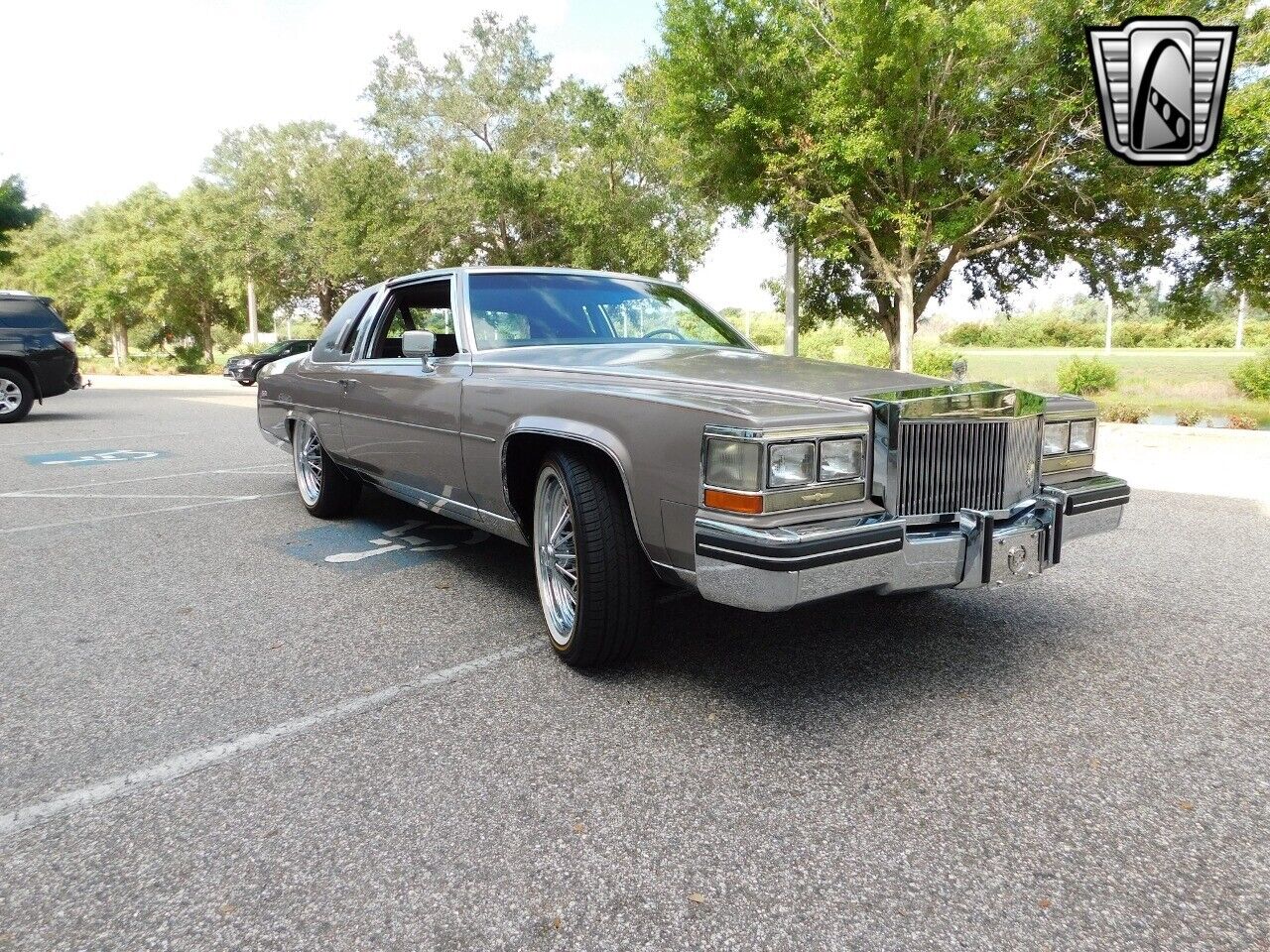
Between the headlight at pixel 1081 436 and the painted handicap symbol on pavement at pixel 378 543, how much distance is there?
3384 mm

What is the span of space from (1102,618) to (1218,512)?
346cm

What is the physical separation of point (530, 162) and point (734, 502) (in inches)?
1153

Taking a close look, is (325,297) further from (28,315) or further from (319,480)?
(319,480)

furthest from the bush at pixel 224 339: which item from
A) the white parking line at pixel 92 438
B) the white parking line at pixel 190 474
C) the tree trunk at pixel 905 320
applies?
the white parking line at pixel 190 474

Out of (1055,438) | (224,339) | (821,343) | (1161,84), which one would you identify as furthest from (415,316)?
(224,339)

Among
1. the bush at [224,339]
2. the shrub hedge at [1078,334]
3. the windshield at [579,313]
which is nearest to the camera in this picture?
the windshield at [579,313]

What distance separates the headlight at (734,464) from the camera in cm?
244

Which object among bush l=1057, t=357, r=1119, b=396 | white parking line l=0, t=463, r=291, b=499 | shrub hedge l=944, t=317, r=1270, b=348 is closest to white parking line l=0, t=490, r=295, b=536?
white parking line l=0, t=463, r=291, b=499

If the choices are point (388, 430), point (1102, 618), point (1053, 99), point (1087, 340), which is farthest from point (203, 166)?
point (1087, 340)

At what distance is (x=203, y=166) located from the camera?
130 feet

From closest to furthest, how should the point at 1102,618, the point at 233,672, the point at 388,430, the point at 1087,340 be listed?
the point at 233,672 → the point at 1102,618 → the point at 388,430 → the point at 1087,340

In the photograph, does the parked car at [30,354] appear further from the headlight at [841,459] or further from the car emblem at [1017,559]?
the car emblem at [1017,559]

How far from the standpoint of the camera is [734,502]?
2.48 metres

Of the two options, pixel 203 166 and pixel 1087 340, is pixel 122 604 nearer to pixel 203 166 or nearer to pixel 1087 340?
pixel 203 166
